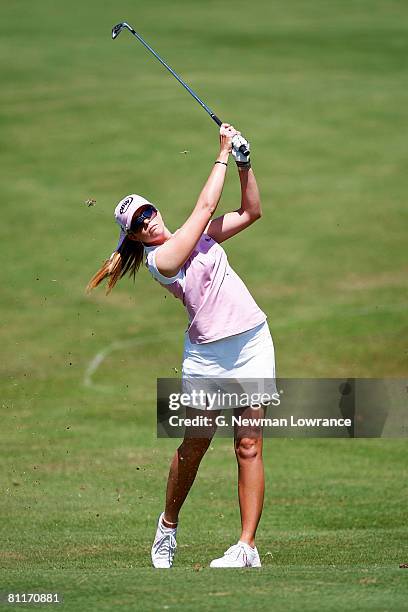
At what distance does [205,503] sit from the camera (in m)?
9.19

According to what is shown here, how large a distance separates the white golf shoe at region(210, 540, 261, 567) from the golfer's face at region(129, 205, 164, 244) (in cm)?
160

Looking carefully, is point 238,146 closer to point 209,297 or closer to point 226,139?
point 226,139

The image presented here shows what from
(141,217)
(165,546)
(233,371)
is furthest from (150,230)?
(165,546)

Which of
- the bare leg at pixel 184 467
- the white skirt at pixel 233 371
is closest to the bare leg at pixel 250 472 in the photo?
the white skirt at pixel 233 371

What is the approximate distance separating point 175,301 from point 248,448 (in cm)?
1039

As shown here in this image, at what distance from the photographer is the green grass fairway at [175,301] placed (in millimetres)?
7375

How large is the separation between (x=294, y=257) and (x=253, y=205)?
11.8 meters

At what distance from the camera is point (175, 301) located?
670 inches

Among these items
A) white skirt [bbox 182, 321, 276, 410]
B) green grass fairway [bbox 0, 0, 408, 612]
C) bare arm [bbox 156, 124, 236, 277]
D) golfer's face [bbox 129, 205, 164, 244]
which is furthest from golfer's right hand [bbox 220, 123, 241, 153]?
green grass fairway [bbox 0, 0, 408, 612]

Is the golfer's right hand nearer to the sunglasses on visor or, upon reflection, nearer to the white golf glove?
the white golf glove

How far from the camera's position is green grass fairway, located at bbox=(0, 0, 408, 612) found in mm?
7375

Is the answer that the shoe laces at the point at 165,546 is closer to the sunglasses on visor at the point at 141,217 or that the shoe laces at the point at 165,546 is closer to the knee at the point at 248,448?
the knee at the point at 248,448

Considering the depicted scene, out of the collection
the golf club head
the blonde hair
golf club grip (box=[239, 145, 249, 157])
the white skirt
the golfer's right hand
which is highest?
the golf club head

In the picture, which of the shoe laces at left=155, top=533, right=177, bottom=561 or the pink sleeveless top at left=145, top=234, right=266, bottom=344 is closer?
the pink sleeveless top at left=145, top=234, right=266, bottom=344
